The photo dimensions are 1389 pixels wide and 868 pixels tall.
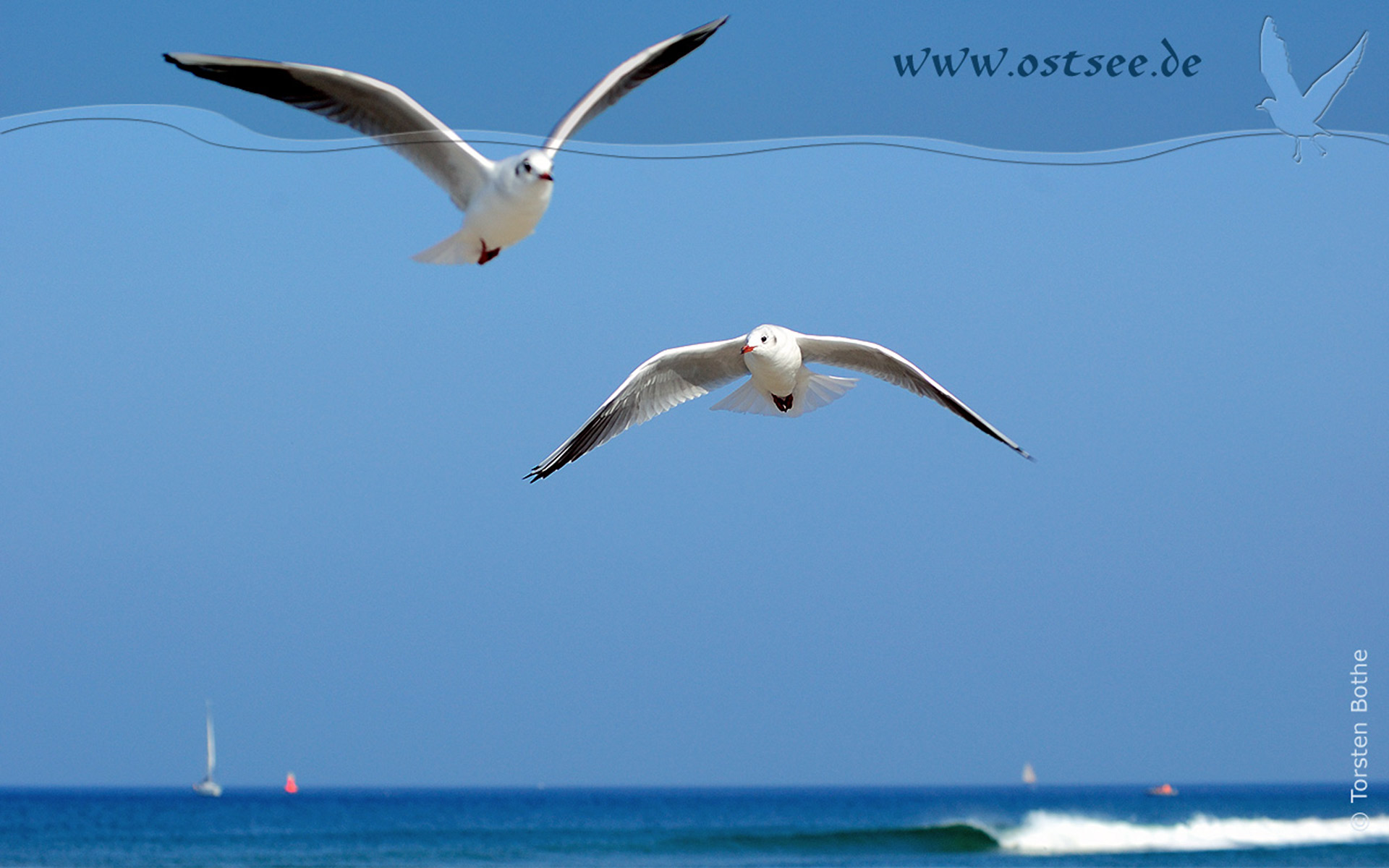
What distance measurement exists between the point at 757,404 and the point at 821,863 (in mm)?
10756

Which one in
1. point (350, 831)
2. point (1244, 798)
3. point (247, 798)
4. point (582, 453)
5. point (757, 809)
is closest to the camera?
point (582, 453)

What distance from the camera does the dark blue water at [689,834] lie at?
15.7m

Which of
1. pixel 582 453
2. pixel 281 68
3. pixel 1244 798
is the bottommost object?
pixel 1244 798

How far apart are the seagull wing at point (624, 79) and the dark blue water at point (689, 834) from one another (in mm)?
11486

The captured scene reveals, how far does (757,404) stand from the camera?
17.1 feet

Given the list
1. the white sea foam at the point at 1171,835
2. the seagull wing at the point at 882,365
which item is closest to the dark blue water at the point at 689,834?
the white sea foam at the point at 1171,835

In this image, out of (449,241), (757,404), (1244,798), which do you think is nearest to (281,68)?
(449,241)

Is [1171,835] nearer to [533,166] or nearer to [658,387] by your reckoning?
[658,387]

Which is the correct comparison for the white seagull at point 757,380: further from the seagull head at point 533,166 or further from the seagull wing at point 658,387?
the seagull head at point 533,166

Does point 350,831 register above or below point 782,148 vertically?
below

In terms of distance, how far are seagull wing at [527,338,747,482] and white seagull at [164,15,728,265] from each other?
1.89ft

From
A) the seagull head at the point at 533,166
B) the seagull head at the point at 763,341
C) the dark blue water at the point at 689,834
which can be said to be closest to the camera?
the seagull head at the point at 533,166

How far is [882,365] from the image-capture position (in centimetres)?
507

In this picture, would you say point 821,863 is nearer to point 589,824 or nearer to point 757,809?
point 589,824
